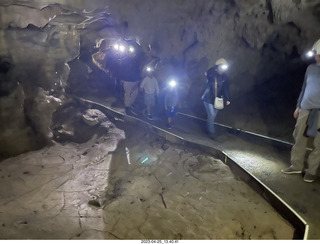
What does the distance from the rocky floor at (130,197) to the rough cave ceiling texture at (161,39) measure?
206 centimetres

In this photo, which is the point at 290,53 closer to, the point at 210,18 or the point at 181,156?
the point at 210,18

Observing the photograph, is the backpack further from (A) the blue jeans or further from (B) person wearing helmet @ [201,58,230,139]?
(A) the blue jeans

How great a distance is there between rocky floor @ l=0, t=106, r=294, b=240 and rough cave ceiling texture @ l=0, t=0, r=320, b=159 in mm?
2063

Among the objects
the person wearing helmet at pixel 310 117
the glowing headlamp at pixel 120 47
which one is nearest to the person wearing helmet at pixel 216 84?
the person wearing helmet at pixel 310 117

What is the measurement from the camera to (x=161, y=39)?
356 inches

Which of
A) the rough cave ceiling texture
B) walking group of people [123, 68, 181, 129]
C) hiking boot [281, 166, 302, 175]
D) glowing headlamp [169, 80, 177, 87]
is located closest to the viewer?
hiking boot [281, 166, 302, 175]

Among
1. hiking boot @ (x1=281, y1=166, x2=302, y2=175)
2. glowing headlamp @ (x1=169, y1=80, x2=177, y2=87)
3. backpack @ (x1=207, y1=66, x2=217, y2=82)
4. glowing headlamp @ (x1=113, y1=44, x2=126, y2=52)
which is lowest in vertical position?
hiking boot @ (x1=281, y1=166, x2=302, y2=175)

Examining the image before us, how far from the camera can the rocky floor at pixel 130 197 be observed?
366cm

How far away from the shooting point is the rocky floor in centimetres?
366

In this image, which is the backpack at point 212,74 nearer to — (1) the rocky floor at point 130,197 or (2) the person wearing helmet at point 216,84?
(2) the person wearing helmet at point 216,84

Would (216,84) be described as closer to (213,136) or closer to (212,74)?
(212,74)

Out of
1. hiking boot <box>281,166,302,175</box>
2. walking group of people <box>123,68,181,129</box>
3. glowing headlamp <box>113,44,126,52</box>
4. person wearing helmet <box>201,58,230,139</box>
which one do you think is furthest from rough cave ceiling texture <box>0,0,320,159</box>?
hiking boot <box>281,166,302,175</box>

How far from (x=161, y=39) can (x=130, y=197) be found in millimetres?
6495

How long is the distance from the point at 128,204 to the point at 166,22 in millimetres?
6813
